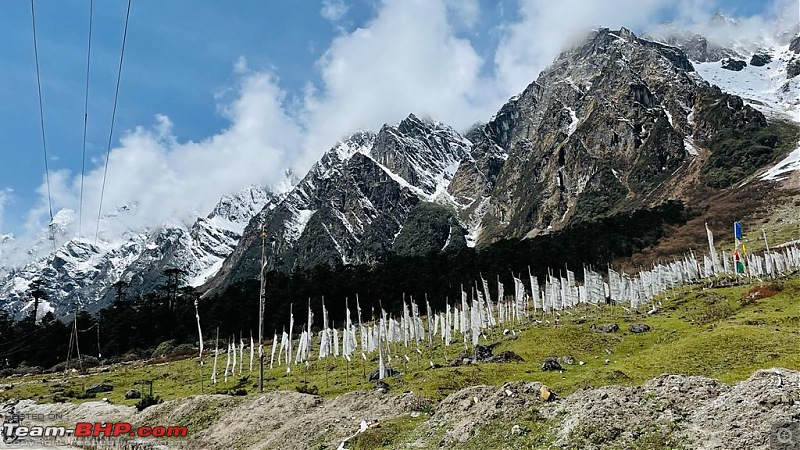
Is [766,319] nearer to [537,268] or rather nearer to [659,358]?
[659,358]

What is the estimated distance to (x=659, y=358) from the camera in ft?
116

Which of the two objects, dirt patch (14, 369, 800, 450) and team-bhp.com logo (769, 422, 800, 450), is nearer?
team-bhp.com logo (769, 422, 800, 450)

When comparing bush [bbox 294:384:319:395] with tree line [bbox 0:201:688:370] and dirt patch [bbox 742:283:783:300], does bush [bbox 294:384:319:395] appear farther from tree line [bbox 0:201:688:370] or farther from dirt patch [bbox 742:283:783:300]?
tree line [bbox 0:201:688:370]

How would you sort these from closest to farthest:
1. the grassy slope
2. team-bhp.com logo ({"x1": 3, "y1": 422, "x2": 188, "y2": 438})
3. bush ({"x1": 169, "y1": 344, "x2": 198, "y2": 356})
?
the grassy slope < team-bhp.com logo ({"x1": 3, "y1": 422, "x2": 188, "y2": 438}) < bush ({"x1": 169, "y1": 344, "x2": 198, "y2": 356})

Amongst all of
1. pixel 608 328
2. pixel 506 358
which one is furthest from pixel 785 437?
→ pixel 608 328

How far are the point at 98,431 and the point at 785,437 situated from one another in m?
41.3

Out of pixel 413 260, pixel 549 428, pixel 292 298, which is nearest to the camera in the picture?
pixel 549 428

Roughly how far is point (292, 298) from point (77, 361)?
146 ft

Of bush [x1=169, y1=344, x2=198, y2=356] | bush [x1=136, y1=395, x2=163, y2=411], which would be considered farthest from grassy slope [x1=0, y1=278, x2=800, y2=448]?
bush [x1=169, y1=344, x2=198, y2=356]

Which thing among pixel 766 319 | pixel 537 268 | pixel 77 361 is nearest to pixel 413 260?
pixel 537 268

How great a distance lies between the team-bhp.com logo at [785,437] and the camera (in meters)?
15.3

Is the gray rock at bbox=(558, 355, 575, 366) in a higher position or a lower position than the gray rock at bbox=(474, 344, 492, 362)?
lower

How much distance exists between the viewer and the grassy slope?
2997 cm

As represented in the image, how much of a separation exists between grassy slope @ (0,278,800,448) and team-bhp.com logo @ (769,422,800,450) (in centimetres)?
718
